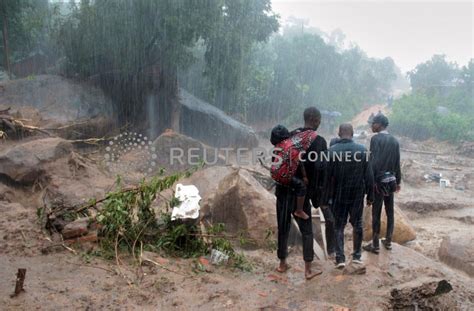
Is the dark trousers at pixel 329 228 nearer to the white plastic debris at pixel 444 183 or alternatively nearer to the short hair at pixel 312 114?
the short hair at pixel 312 114

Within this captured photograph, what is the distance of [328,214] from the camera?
14.0ft

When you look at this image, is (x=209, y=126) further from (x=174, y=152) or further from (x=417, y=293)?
(x=417, y=293)

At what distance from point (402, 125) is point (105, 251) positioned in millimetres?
21381

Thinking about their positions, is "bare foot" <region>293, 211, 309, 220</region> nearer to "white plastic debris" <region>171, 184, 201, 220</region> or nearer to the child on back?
the child on back

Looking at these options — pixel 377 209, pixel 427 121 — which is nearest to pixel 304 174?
pixel 377 209

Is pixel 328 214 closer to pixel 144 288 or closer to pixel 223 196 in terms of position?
pixel 223 196

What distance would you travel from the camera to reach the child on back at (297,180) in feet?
11.8

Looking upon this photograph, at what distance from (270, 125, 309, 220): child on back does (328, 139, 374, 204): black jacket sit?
0.39m

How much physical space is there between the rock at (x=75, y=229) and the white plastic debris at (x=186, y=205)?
36.0 inches

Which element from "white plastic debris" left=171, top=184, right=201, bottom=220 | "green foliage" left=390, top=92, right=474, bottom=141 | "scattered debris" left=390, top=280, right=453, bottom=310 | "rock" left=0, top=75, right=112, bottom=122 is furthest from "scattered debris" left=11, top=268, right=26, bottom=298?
"green foliage" left=390, top=92, right=474, bottom=141

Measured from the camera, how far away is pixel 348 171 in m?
3.87

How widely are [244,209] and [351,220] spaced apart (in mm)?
1588

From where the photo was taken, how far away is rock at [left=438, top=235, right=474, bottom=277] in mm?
5105

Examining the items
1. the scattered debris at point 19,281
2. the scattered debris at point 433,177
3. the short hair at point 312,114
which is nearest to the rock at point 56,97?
the scattered debris at point 19,281
